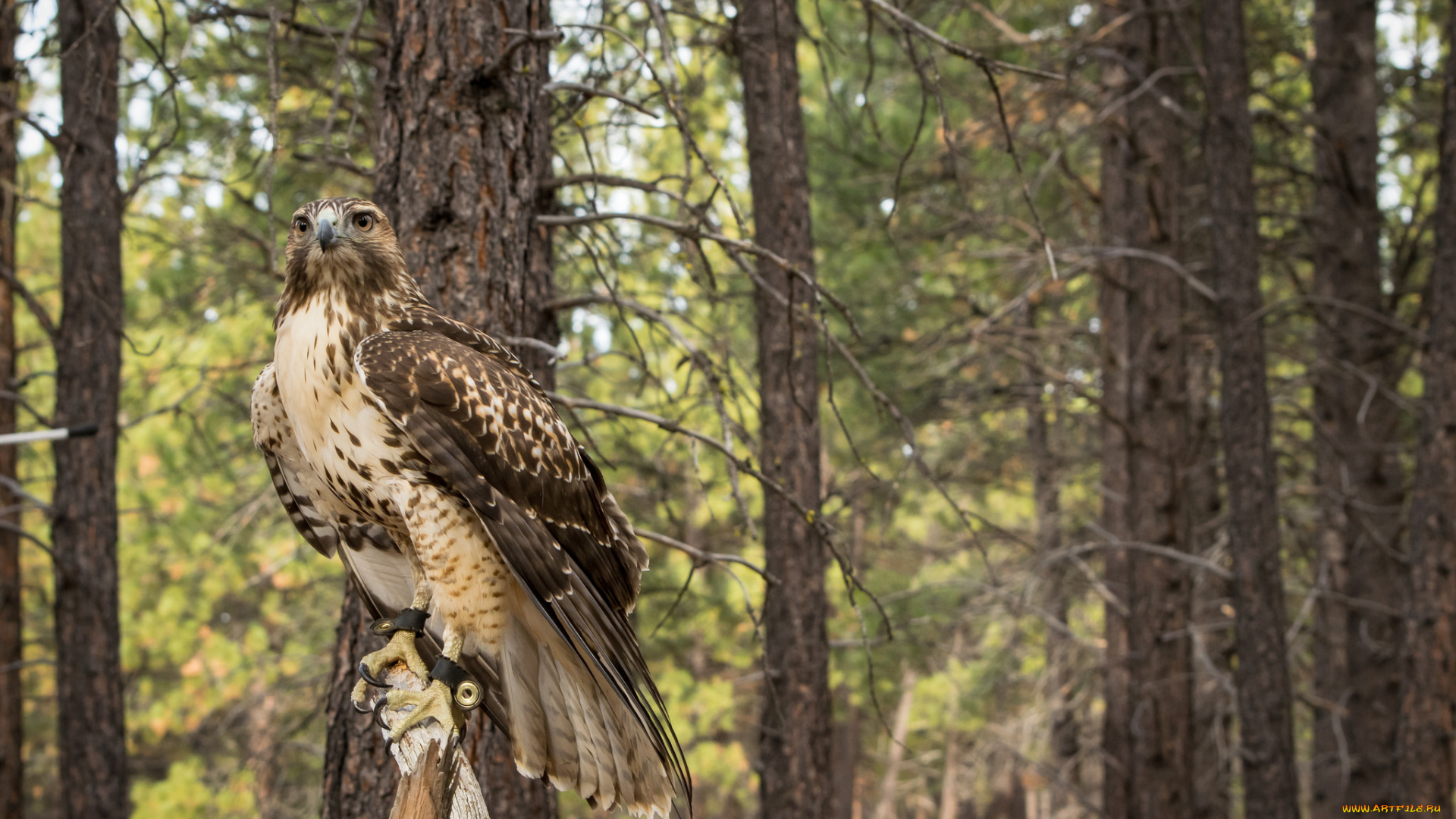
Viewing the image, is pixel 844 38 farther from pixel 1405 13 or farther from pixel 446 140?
pixel 446 140

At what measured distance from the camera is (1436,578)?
668 centimetres

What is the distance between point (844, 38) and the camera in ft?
47.5

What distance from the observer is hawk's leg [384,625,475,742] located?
2.44m

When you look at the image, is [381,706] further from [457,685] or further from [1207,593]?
[1207,593]

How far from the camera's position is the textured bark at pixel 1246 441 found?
24.2 ft

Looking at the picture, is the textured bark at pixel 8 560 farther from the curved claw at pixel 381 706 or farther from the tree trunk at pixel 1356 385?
the tree trunk at pixel 1356 385

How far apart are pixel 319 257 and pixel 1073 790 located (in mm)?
9939

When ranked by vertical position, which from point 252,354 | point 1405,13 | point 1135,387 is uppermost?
point 1405,13

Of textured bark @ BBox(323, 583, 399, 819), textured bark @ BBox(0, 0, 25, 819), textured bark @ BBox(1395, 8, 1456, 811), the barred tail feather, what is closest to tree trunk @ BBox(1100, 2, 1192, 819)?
textured bark @ BBox(1395, 8, 1456, 811)

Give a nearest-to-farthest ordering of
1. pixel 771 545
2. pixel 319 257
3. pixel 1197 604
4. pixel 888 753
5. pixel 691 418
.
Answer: pixel 319 257
pixel 771 545
pixel 691 418
pixel 1197 604
pixel 888 753

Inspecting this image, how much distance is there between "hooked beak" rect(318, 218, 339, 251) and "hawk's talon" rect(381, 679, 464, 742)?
1144 mm

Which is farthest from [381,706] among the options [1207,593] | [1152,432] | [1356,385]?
[1207,593]

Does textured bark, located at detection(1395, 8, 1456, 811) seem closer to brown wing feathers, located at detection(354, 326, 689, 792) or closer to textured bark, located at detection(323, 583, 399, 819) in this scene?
brown wing feathers, located at detection(354, 326, 689, 792)

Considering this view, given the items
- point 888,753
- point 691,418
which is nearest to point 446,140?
point 691,418
